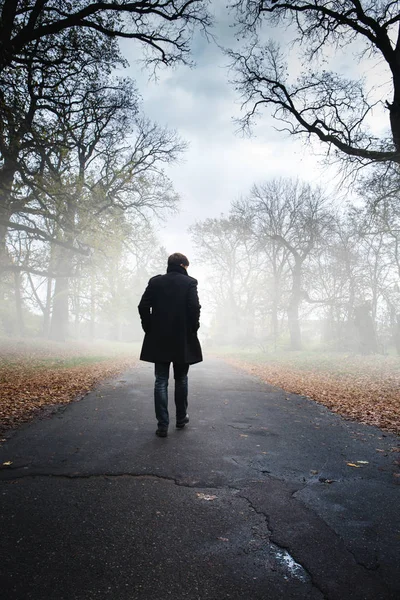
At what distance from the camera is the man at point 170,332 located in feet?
14.4

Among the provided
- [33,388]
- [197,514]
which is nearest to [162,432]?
[197,514]

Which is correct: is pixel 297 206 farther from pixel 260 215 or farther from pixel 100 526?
pixel 100 526

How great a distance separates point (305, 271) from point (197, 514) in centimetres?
2594

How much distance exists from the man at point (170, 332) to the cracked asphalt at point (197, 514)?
581 millimetres

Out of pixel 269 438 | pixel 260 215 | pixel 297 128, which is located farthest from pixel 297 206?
pixel 269 438

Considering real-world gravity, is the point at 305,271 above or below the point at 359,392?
above

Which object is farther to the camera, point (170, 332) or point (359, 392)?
point (359, 392)

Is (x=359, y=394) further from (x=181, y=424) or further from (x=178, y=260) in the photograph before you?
(x=178, y=260)

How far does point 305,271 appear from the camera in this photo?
26.4 m

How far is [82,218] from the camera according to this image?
15258 mm

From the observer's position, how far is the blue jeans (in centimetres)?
430

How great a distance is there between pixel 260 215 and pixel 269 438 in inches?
943

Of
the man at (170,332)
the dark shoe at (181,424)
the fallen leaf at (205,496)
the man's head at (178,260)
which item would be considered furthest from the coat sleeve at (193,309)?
the fallen leaf at (205,496)

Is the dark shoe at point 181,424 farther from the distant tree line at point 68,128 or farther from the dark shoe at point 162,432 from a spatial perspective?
the distant tree line at point 68,128
